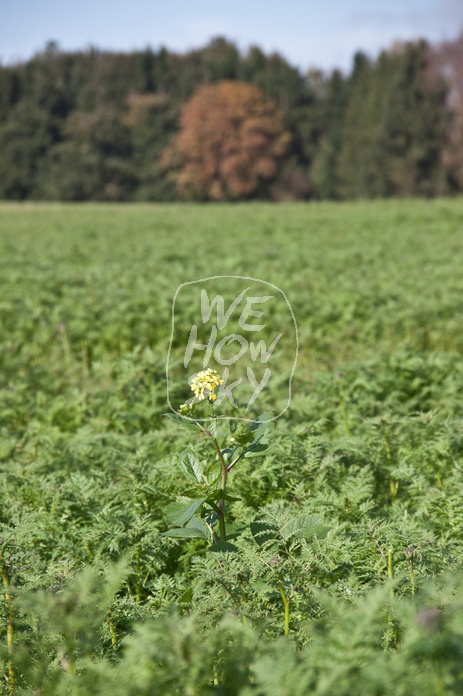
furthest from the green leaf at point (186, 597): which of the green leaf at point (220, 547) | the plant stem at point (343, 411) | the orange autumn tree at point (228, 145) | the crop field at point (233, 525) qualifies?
the orange autumn tree at point (228, 145)

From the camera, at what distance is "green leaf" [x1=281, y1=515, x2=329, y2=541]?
1.61 meters

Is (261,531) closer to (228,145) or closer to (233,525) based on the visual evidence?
(233,525)

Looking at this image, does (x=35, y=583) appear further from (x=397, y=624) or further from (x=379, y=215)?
(x=379, y=215)

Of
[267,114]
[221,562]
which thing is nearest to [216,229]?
[221,562]

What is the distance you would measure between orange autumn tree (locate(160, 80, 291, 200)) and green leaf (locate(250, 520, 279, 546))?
135 feet

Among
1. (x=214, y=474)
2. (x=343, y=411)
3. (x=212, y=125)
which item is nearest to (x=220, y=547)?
(x=214, y=474)

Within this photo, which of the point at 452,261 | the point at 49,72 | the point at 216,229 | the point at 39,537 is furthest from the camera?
the point at 49,72

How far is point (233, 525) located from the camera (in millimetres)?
1780

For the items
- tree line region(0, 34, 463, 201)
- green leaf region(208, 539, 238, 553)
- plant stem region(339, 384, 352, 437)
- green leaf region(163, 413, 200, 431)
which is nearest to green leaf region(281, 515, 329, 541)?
green leaf region(208, 539, 238, 553)

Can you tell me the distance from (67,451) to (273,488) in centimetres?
105

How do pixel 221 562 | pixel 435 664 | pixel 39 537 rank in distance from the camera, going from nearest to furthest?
pixel 435 664 → pixel 221 562 → pixel 39 537

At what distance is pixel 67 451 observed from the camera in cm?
268

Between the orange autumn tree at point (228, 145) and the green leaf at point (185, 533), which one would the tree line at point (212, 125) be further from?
the green leaf at point (185, 533)

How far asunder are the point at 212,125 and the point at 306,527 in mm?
43243
